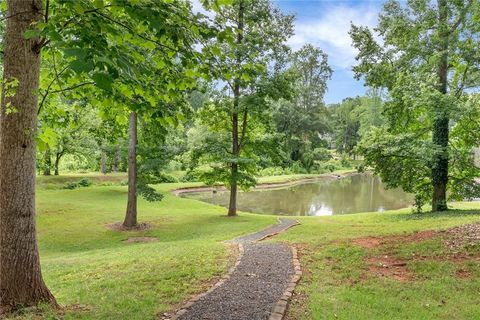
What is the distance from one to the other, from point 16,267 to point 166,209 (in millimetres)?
15500

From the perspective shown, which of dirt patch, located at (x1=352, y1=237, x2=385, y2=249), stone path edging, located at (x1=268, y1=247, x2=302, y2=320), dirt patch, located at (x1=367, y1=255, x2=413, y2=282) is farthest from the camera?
dirt patch, located at (x1=352, y1=237, x2=385, y2=249)

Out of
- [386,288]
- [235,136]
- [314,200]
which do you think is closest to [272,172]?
[314,200]

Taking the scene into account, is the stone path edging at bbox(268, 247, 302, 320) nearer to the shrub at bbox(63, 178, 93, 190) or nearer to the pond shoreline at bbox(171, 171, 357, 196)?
the pond shoreline at bbox(171, 171, 357, 196)

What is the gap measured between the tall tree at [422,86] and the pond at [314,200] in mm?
6592

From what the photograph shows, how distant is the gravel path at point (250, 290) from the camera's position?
177 inches

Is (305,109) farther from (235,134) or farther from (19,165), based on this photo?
(19,165)

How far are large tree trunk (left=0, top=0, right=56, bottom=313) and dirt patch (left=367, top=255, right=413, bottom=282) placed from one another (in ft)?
16.7

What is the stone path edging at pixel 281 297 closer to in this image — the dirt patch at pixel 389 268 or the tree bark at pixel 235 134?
the dirt patch at pixel 389 268

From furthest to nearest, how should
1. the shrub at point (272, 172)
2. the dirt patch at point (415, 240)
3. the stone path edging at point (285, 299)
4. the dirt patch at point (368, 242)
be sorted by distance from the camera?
the shrub at point (272, 172) < the dirt patch at point (368, 242) < the dirt patch at point (415, 240) < the stone path edging at point (285, 299)

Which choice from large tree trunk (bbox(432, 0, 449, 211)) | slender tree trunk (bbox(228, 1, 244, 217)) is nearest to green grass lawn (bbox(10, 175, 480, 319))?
slender tree trunk (bbox(228, 1, 244, 217))

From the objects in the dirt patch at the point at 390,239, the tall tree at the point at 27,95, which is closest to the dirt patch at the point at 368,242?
the dirt patch at the point at 390,239

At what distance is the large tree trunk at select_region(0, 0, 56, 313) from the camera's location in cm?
388

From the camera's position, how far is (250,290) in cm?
536

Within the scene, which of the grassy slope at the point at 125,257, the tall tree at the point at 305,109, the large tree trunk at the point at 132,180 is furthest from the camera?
the tall tree at the point at 305,109
